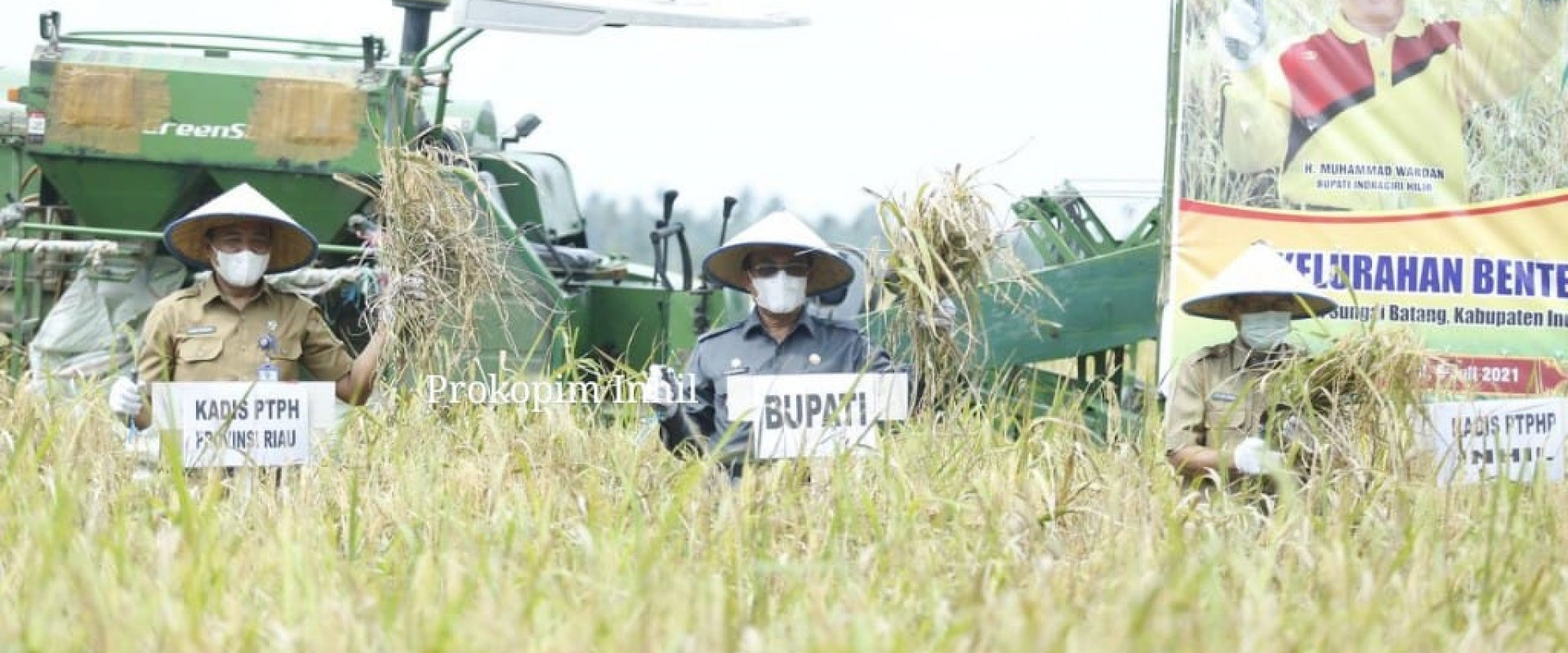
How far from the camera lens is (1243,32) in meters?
9.20

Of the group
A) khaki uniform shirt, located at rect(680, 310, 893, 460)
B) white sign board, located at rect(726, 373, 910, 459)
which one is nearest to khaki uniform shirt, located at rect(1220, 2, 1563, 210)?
khaki uniform shirt, located at rect(680, 310, 893, 460)

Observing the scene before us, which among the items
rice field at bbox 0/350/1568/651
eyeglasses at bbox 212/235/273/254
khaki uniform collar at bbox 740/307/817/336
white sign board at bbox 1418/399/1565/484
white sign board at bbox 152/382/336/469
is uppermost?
eyeglasses at bbox 212/235/273/254

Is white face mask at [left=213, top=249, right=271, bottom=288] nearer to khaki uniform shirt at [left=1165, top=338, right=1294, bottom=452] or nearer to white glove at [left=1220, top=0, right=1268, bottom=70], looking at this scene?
khaki uniform shirt at [left=1165, top=338, right=1294, bottom=452]

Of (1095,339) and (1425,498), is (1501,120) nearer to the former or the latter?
(1095,339)

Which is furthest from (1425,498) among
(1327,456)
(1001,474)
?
(1001,474)

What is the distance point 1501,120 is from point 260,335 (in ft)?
16.8

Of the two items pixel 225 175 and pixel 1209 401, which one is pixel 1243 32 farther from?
pixel 225 175

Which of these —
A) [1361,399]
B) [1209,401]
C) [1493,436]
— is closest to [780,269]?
[1209,401]

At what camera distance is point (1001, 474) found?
615 cm

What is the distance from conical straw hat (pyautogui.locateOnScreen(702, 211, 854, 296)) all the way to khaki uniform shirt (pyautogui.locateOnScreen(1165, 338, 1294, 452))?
51.0 inches

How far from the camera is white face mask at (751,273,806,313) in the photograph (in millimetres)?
7379

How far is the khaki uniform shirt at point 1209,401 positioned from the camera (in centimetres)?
662

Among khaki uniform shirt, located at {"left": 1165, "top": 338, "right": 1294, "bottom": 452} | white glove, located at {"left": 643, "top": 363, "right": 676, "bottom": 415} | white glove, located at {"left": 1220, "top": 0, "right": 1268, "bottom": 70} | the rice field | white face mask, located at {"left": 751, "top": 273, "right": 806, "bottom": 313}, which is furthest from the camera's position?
white glove, located at {"left": 1220, "top": 0, "right": 1268, "bottom": 70}

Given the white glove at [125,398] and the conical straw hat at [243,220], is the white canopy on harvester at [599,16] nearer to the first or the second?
the conical straw hat at [243,220]
